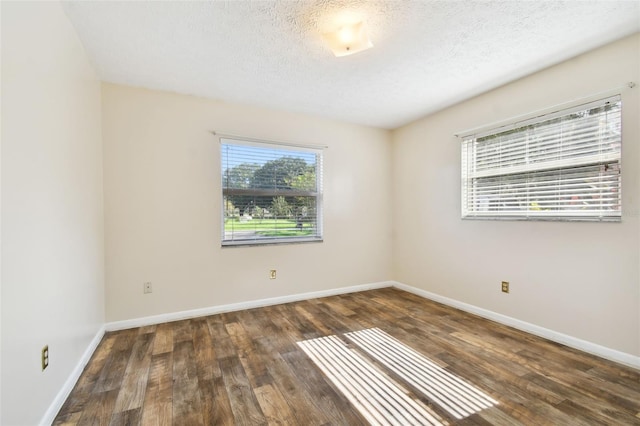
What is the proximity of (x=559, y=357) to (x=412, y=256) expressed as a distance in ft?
6.38

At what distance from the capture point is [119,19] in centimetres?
185

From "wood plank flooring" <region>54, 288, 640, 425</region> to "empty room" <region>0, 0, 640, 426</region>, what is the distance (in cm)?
2

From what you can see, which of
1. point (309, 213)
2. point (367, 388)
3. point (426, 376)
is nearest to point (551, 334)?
point (426, 376)

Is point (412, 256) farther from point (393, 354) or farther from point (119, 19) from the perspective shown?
point (119, 19)

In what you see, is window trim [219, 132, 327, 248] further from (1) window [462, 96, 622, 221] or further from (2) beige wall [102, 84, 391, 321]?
(1) window [462, 96, 622, 221]

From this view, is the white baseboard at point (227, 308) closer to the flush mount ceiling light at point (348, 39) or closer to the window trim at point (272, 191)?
the window trim at point (272, 191)

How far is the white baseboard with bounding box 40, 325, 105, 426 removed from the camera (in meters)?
1.48

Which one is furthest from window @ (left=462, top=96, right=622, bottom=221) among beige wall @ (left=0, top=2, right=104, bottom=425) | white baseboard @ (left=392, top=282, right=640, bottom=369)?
beige wall @ (left=0, top=2, right=104, bottom=425)

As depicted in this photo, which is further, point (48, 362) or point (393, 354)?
point (393, 354)

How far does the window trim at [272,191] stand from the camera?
10.5ft

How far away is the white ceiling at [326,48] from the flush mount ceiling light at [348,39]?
0.05 meters

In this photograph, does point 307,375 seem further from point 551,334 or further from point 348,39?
point 348,39

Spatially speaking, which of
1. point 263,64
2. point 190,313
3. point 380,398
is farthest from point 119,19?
point 380,398

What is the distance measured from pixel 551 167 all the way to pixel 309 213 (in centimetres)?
253
